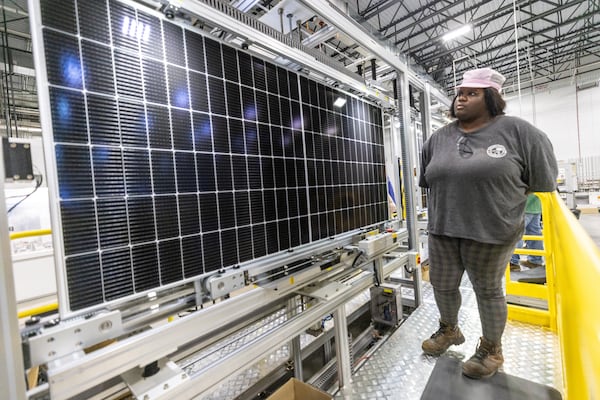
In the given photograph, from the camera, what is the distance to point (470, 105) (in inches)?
60.7

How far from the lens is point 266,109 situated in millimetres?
1629

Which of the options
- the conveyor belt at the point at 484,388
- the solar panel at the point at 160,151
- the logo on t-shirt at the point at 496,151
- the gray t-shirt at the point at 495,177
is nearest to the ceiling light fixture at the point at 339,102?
the solar panel at the point at 160,151

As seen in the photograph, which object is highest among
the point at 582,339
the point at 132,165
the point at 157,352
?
the point at 132,165

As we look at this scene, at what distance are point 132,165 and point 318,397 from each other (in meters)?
1.73

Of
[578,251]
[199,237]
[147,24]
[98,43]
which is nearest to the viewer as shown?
[578,251]

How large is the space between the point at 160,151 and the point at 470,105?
167cm

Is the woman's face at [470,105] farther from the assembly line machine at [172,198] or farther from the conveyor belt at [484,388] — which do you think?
the conveyor belt at [484,388]

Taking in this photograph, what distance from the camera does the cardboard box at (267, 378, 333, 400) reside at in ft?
5.60

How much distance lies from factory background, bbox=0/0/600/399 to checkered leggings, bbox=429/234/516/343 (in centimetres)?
26

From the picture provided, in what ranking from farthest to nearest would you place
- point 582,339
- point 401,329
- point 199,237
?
point 401,329 < point 199,237 < point 582,339

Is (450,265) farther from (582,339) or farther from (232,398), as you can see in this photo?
(232,398)

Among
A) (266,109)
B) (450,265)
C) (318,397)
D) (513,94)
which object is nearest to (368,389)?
(318,397)

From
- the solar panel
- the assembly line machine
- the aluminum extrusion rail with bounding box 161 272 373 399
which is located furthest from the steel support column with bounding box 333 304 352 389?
the solar panel

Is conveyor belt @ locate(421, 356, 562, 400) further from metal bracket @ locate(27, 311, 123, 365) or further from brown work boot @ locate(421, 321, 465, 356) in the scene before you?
metal bracket @ locate(27, 311, 123, 365)
